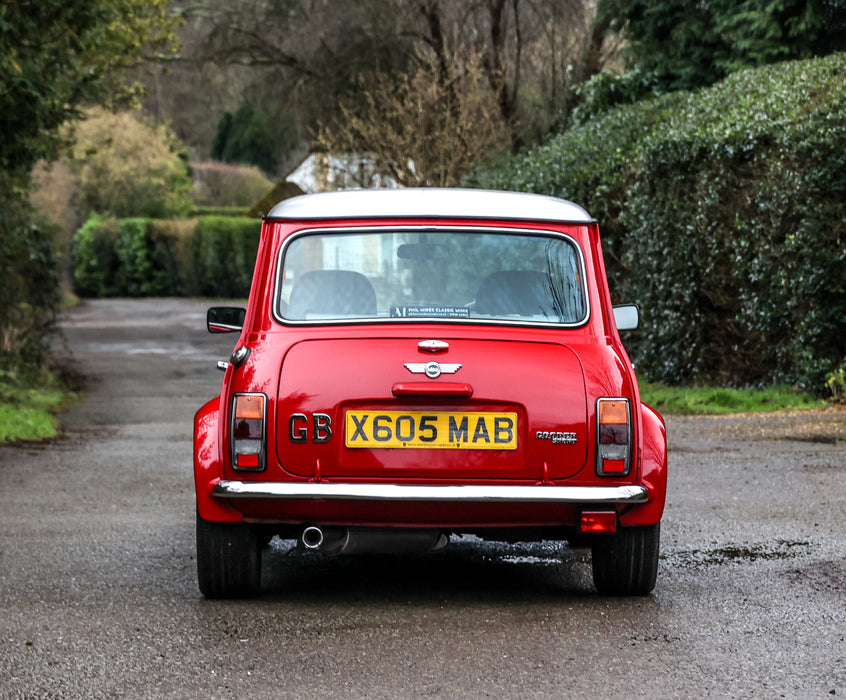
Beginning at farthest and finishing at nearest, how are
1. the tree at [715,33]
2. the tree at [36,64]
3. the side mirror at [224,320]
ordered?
the tree at [715,33]
the tree at [36,64]
the side mirror at [224,320]

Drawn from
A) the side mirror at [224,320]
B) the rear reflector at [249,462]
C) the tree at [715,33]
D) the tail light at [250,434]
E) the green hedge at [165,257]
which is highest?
the tree at [715,33]

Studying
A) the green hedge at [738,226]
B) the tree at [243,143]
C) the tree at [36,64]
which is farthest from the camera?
the tree at [243,143]

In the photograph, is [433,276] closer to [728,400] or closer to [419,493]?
[419,493]

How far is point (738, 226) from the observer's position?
522 inches

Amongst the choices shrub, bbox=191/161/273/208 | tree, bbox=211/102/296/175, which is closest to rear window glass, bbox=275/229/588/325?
shrub, bbox=191/161/273/208

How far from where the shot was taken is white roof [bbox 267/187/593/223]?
19.5ft

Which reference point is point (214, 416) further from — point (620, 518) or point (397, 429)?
point (620, 518)

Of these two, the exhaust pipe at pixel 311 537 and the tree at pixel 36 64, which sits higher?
the tree at pixel 36 64

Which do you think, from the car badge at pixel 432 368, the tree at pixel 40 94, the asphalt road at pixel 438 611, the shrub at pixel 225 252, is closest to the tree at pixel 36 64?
the tree at pixel 40 94

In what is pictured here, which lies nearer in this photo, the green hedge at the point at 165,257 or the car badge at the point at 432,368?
the car badge at the point at 432,368

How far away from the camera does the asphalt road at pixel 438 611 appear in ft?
14.7

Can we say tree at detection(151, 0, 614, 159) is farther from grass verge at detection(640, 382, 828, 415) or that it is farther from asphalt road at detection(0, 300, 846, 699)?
asphalt road at detection(0, 300, 846, 699)

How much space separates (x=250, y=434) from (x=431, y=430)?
0.73 m

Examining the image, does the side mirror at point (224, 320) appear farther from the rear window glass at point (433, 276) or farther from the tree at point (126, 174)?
the tree at point (126, 174)
